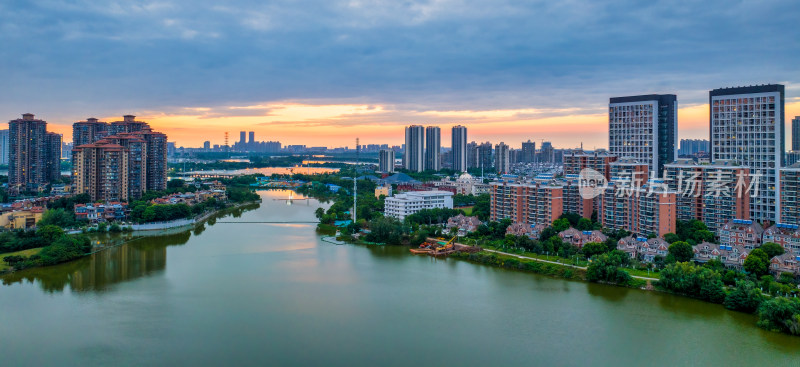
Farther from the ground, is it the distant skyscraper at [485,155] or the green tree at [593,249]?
the distant skyscraper at [485,155]

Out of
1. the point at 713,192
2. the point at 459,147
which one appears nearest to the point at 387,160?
the point at 459,147

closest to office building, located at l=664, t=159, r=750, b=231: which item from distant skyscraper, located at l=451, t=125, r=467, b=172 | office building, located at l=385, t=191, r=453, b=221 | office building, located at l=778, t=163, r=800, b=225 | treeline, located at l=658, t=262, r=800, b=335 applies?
office building, located at l=778, t=163, r=800, b=225

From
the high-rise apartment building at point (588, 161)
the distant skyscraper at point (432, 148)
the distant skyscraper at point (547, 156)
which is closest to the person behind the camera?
the high-rise apartment building at point (588, 161)

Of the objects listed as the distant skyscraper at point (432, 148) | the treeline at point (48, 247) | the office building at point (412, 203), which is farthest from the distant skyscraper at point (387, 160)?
the treeline at point (48, 247)

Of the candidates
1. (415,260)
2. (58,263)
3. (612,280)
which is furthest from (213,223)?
(612,280)

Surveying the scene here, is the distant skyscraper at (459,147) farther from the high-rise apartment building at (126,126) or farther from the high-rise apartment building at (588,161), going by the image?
the high-rise apartment building at (588,161)

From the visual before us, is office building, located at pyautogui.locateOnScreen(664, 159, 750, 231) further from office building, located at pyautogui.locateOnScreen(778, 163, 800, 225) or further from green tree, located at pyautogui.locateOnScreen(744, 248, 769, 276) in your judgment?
green tree, located at pyautogui.locateOnScreen(744, 248, 769, 276)

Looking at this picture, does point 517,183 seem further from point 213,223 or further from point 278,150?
point 278,150
